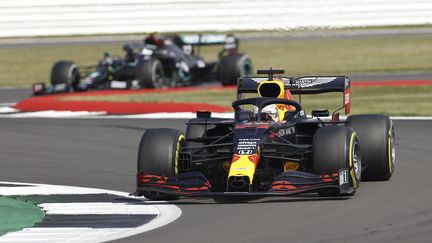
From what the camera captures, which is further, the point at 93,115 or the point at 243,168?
the point at 93,115

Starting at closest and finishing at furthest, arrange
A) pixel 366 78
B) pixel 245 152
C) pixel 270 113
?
1. pixel 245 152
2. pixel 270 113
3. pixel 366 78

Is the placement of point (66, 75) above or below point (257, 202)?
below

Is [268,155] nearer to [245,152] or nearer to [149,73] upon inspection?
[245,152]

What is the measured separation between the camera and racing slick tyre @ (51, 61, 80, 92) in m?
29.4

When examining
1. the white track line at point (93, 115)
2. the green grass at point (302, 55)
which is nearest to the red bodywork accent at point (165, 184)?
the white track line at point (93, 115)

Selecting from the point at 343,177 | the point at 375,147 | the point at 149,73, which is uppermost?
the point at 375,147

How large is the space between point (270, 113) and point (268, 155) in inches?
41.5

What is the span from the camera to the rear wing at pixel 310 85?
558 inches

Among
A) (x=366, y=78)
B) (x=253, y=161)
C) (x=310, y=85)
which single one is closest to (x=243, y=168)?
(x=253, y=161)

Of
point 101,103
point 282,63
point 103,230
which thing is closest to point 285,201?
point 103,230

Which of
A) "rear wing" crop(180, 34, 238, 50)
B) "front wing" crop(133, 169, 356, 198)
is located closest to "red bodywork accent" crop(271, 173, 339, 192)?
"front wing" crop(133, 169, 356, 198)

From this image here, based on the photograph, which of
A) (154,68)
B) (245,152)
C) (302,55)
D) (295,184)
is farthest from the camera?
(302,55)

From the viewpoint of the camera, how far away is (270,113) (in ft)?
43.2

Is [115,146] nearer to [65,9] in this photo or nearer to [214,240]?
[214,240]
